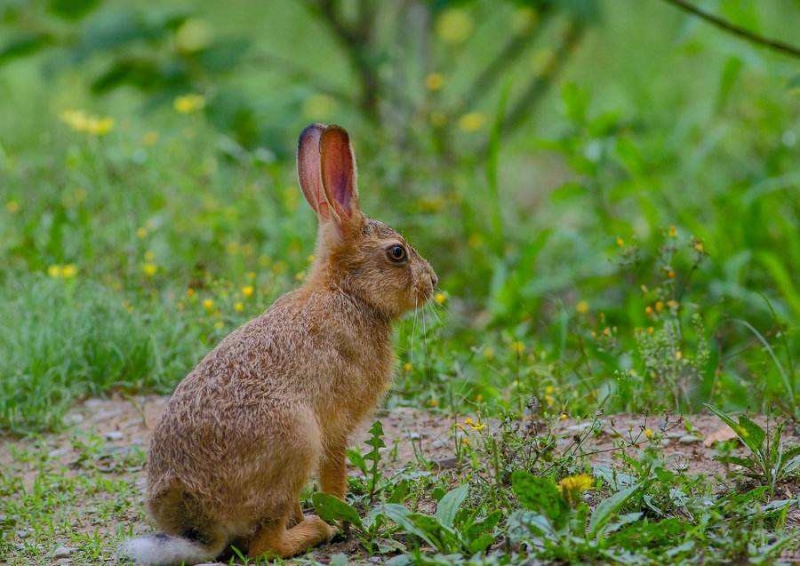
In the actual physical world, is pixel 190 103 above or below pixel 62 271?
above

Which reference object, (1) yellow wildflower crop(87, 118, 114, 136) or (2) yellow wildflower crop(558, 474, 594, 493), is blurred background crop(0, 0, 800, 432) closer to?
(1) yellow wildflower crop(87, 118, 114, 136)

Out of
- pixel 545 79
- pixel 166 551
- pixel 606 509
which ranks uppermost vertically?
pixel 545 79

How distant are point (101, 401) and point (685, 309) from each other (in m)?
2.66

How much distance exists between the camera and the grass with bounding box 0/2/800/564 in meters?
3.94

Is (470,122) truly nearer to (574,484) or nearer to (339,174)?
(339,174)

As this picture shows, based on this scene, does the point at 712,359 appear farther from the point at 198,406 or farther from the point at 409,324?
the point at 198,406

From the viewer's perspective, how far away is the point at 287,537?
406cm

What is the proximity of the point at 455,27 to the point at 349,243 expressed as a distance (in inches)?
229

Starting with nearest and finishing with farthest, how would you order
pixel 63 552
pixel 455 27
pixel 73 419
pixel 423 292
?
pixel 63 552, pixel 423 292, pixel 73 419, pixel 455 27

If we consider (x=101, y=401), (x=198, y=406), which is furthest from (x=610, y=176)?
(x=198, y=406)

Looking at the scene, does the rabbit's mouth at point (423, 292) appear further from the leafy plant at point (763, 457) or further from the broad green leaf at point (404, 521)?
the leafy plant at point (763, 457)

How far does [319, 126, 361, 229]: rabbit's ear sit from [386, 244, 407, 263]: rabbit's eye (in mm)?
174

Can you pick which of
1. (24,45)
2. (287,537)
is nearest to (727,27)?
(287,537)

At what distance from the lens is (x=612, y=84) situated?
33.7 feet
